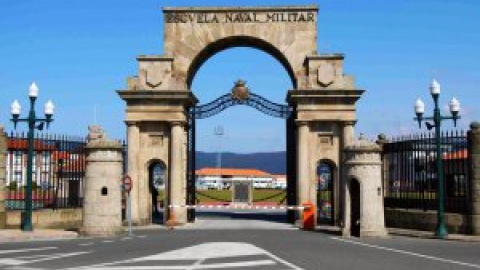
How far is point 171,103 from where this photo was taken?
103 feet

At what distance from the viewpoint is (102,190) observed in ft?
80.9

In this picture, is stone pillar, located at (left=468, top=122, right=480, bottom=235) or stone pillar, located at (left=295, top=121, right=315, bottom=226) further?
stone pillar, located at (left=295, top=121, right=315, bottom=226)

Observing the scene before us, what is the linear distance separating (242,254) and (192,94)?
57.8 feet

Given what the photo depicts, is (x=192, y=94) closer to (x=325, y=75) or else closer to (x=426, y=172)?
(x=325, y=75)

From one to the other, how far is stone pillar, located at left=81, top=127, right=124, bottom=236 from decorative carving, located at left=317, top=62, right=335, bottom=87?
10811mm

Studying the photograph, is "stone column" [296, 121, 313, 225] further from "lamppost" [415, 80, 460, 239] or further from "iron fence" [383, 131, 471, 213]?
"lamppost" [415, 80, 460, 239]

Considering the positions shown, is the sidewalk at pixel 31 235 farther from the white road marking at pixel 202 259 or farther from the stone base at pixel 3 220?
the white road marking at pixel 202 259

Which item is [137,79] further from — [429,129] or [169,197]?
[429,129]

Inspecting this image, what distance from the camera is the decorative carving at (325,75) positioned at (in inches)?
1227

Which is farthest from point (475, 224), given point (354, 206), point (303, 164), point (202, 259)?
point (202, 259)

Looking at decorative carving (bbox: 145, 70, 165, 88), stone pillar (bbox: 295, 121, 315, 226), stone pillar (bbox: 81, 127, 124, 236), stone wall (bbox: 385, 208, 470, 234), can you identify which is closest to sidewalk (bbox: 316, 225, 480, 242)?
stone wall (bbox: 385, 208, 470, 234)

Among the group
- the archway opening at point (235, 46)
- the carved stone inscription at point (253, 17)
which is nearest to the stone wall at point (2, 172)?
the archway opening at point (235, 46)

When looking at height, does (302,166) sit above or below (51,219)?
above

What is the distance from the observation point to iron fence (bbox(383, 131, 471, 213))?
24.5 metres
